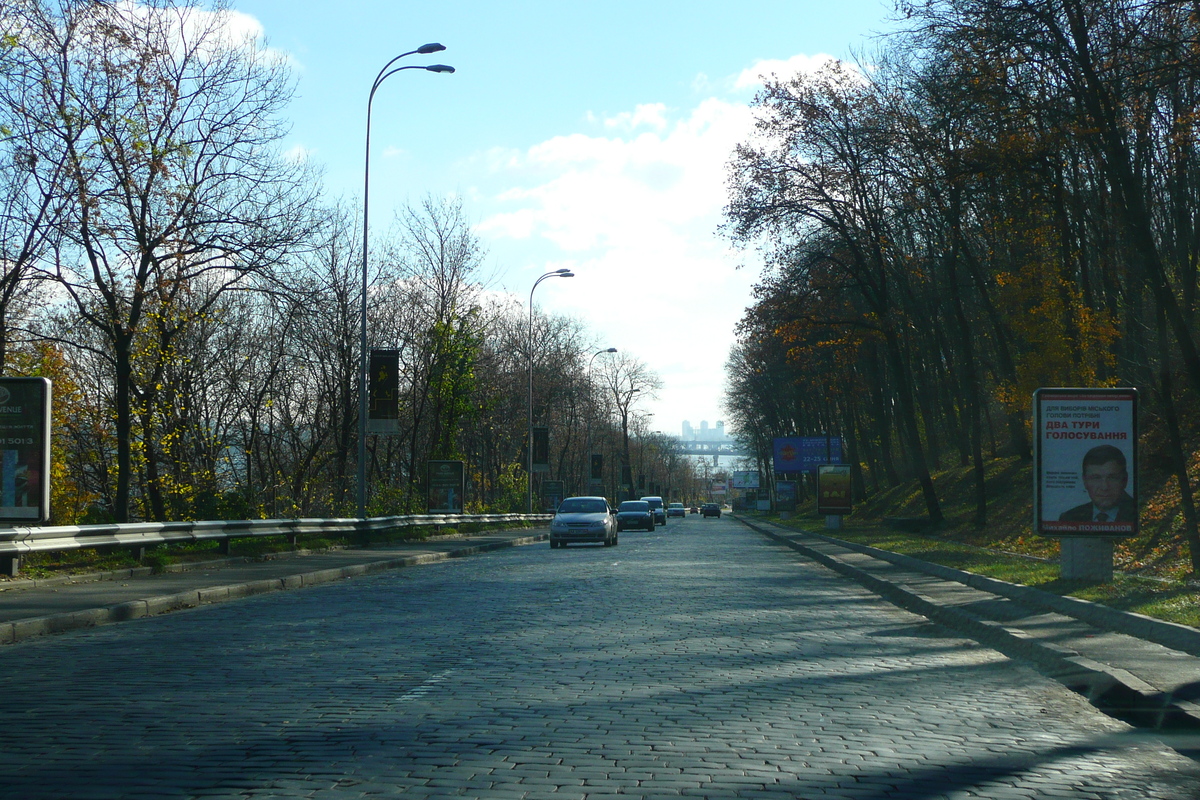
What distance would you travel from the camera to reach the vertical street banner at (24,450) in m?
15.7

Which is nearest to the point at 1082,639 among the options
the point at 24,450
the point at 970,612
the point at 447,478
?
the point at 970,612

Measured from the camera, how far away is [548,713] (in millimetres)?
7703

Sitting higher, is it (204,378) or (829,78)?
(829,78)

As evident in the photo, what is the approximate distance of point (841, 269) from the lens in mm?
38062

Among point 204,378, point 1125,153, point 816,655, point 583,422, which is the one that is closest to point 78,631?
point 816,655

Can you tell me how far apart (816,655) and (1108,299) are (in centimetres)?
2413

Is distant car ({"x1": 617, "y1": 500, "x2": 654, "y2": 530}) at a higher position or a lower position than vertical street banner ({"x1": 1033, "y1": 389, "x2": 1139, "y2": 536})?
lower

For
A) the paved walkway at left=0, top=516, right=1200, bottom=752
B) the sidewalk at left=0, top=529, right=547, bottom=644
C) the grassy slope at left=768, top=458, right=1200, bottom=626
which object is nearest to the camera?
the paved walkway at left=0, top=516, right=1200, bottom=752

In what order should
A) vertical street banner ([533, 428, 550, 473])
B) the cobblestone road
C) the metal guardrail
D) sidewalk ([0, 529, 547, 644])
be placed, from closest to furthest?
1. the cobblestone road
2. sidewalk ([0, 529, 547, 644])
3. the metal guardrail
4. vertical street banner ([533, 428, 550, 473])

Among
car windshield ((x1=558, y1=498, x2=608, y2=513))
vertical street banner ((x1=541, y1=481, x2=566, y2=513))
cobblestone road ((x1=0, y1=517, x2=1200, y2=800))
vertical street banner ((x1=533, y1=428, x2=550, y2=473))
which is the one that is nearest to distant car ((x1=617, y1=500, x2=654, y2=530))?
vertical street banner ((x1=533, y1=428, x2=550, y2=473))

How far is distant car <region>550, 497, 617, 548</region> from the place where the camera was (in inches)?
1379

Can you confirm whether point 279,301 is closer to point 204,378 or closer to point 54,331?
point 54,331

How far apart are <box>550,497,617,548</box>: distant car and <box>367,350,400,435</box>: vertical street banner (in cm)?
610

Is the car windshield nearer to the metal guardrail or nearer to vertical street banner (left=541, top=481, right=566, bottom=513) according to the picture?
the metal guardrail
